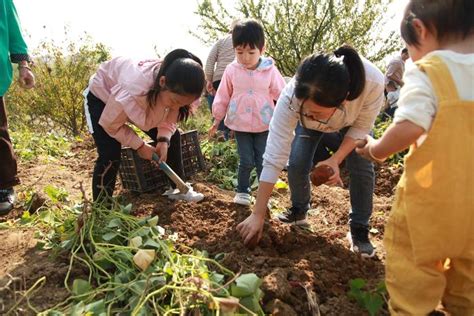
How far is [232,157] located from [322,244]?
2.25 m

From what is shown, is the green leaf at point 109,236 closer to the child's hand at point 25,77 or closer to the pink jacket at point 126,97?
the pink jacket at point 126,97

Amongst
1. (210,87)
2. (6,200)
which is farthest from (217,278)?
(210,87)

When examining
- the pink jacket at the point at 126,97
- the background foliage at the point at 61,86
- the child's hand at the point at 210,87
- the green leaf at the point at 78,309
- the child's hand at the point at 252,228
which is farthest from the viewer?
the background foliage at the point at 61,86

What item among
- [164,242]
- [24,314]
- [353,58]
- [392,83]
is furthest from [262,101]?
[392,83]

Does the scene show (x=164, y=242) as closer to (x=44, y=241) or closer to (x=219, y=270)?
(x=219, y=270)

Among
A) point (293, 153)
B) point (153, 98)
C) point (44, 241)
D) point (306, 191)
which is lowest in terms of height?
point (44, 241)

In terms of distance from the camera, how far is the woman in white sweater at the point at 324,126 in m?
1.78

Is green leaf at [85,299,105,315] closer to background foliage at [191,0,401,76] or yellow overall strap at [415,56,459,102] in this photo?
yellow overall strap at [415,56,459,102]

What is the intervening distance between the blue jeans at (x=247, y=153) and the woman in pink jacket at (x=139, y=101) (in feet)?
1.25

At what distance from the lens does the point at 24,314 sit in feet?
5.23

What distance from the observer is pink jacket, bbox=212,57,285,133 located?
3.21 m

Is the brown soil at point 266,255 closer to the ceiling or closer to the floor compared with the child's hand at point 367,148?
closer to the floor

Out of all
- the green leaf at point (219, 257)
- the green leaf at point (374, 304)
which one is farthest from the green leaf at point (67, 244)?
the green leaf at point (374, 304)

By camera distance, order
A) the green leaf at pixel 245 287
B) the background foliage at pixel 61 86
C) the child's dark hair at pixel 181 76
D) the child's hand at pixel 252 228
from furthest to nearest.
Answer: the background foliage at pixel 61 86, the child's dark hair at pixel 181 76, the child's hand at pixel 252 228, the green leaf at pixel 245 287
